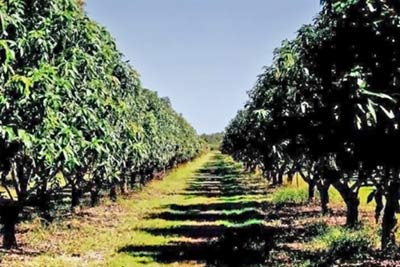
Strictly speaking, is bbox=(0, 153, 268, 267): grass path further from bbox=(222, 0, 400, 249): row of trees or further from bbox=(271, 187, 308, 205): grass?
bbox=(222, 0, 400, 249): row of trees

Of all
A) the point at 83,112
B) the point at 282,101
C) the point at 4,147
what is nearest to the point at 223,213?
the point at 282,101

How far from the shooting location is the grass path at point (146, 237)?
18.3m

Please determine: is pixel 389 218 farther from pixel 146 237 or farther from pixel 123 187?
pixel 123 187

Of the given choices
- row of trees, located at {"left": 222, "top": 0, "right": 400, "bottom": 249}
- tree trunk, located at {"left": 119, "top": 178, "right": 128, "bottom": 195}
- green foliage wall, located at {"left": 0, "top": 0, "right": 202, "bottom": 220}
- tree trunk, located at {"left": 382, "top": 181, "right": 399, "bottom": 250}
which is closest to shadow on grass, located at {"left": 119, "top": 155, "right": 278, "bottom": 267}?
tree trunk, located at {"left": 382, "top": 181, "right": 399, "bottom": 250}

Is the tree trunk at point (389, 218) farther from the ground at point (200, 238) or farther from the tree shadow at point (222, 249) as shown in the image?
the tree shadow at point (222, 249)

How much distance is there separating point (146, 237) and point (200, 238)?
2224mm

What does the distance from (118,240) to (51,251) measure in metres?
3.86

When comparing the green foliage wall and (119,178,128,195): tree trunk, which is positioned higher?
the green foliage wall

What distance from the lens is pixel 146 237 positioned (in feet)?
79.2

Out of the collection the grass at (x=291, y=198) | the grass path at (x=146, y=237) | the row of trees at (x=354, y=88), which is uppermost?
the row of trees at (x=354, y=88)

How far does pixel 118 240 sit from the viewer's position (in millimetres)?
23156

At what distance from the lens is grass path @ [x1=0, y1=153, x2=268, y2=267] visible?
722 inches

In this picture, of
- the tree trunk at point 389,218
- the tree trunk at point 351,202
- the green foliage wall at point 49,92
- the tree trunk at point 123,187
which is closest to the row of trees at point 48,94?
the green foliage wall at point 49,92

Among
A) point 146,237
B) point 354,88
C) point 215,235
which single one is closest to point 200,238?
point 215,235
